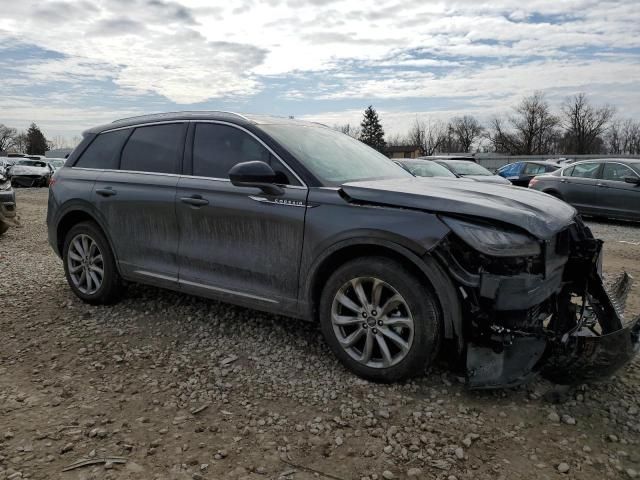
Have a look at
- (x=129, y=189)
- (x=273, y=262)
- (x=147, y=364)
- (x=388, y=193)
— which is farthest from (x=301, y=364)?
(x=129, y=189)

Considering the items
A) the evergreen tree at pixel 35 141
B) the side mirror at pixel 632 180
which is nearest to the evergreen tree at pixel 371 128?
the evergreen tree at pixel 35 141

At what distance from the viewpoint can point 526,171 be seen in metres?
19.7

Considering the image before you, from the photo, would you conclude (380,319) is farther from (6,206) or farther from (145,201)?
(6,206)

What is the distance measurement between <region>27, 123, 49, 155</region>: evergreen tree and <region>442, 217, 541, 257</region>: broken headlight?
110 m

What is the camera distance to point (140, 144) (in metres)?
4.62

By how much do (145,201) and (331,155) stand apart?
5.32 feet

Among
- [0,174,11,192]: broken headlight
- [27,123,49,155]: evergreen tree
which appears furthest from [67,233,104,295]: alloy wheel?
[27,123,49,155]: evergreen tree

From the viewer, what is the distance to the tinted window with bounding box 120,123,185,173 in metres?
4.32

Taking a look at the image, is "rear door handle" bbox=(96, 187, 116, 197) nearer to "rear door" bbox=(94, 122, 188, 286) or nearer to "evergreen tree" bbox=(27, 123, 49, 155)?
"rear door" bbox=(94, 122, 188, 286)

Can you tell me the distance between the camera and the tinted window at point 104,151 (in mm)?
4789

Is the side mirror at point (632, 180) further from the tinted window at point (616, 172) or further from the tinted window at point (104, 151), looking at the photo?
the tinted window at point (104, 151)

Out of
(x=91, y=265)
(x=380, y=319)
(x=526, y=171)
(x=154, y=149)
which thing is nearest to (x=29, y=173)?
(x=526, y=171)

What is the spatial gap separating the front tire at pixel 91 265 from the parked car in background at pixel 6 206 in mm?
5190

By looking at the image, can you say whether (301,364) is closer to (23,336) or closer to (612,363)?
(612,363)
